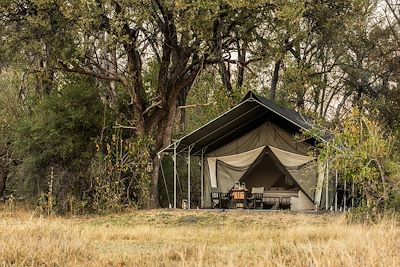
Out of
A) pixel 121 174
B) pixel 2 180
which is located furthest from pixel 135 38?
pixel 2 180

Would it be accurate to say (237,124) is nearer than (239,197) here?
No

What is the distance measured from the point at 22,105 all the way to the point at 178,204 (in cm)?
589

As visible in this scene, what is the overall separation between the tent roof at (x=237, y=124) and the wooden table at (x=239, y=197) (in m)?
1.71

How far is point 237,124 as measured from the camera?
16.7m

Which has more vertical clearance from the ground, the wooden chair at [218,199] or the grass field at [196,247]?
the wooden chair at [218,199]

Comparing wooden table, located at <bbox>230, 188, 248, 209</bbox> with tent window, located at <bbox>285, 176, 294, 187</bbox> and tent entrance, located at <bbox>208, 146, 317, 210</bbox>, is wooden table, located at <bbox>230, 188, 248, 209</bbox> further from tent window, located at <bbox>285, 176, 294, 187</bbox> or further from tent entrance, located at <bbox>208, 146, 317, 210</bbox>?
tent window, located at <bbox>285, 176, 294, 187</bbox>

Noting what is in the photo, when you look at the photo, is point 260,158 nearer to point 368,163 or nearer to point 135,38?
point 135,38

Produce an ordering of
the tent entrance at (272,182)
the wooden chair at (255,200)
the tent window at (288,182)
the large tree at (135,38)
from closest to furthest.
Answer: the large tree at (135,38) < the wooden chair at (255,200) < the tent entrance at (272,182) < the tent window at (288,182)

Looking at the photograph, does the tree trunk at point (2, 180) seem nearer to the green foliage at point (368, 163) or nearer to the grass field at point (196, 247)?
the grass field at point (196, 247)

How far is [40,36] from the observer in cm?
1418

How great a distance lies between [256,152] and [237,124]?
3.26 ft

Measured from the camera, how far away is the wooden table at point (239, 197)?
15992 millimetres

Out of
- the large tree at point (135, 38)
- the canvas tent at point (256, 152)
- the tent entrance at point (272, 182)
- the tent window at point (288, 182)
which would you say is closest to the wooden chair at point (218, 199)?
the canvas tent at point (256, 152)

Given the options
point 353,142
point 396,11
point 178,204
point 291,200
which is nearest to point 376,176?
point 353,142
